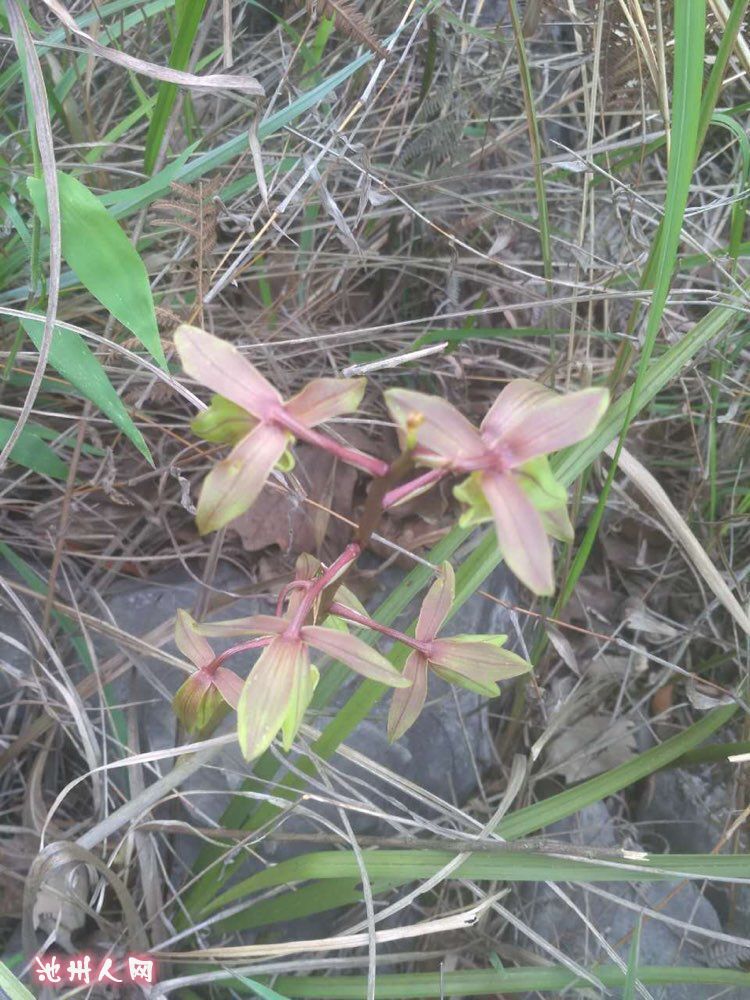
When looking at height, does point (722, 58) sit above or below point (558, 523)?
above

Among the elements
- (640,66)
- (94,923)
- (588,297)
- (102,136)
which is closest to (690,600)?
(588,297)

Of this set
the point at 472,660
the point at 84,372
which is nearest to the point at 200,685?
the point at 472,660

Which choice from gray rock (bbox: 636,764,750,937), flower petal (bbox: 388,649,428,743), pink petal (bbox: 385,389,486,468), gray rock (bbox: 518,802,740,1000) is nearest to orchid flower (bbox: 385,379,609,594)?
pink petal (bbox: 385,389,486,468)

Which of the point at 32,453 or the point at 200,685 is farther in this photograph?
the point at 32,453

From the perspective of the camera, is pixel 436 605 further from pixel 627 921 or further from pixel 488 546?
pixel 627 921

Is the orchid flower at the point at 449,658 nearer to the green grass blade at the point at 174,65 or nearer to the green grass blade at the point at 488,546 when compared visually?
the green grass blade at the point at 488,546

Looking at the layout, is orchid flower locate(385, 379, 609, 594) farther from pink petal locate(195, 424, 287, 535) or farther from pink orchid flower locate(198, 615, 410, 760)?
pink orchid flower locate(198, 615, 410, 760)

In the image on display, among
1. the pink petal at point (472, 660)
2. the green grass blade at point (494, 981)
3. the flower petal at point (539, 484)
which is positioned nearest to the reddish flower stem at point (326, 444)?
the flower petal at point (539, 484)
